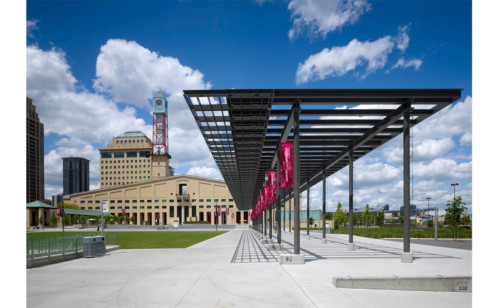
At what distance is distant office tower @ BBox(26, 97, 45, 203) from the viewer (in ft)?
451

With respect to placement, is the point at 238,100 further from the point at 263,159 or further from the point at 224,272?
the point at 263,159

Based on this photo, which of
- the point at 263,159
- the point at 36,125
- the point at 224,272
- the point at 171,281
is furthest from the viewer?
the point at 36,125

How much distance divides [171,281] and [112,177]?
621ft

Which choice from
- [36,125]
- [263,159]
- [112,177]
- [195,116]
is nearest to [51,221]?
[36,125]

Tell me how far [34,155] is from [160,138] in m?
49.5

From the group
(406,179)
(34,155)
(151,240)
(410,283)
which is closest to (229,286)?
(410,283)

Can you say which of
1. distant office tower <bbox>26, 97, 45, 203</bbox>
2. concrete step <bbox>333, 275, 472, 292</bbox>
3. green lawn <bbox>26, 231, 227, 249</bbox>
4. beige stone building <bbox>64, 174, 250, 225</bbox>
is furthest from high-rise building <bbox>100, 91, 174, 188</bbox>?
concrete step <bbox>333, 275, 472, 292</bbox>

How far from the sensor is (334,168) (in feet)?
103

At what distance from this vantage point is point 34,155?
480 feet

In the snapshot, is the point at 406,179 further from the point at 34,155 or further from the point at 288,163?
the point at 34,155

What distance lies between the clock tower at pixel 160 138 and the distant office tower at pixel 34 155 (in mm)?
45056

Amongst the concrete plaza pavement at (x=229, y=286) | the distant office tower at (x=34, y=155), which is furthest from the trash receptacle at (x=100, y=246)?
the distant office tower at (x=34, y=155)

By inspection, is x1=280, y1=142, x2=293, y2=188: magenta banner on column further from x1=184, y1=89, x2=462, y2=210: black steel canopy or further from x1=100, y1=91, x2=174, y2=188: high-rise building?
x1=100, y1=91, x2=174, y2=188: high-rise building

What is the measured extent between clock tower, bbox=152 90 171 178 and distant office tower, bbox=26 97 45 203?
148 ft
